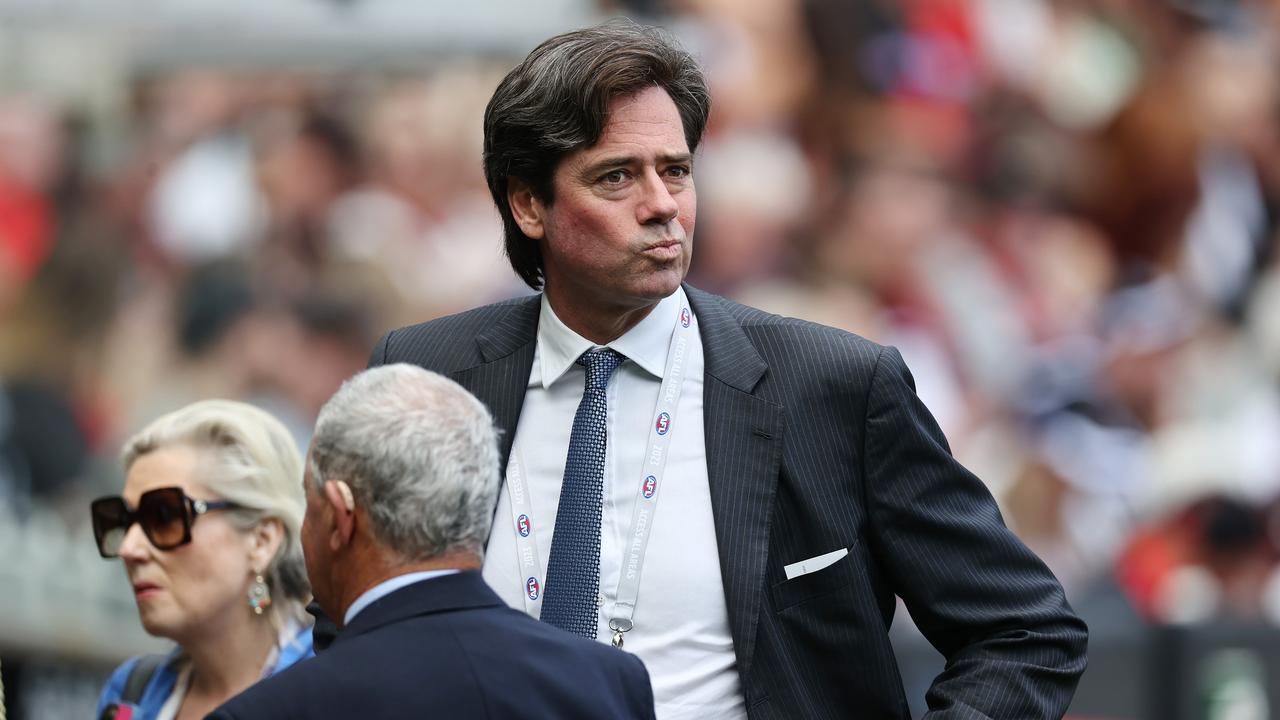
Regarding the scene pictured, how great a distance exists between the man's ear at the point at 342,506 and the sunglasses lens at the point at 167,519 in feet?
5.29

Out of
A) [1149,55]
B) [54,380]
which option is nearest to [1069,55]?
[1149,55]

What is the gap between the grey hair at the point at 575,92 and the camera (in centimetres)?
299

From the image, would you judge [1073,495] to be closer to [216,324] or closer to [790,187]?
[790,187]

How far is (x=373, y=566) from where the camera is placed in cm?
242

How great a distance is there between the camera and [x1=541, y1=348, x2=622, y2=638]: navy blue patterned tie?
2.87m

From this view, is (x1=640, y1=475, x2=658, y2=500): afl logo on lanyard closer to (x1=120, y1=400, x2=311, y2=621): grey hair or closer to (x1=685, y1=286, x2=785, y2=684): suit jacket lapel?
(x1=685, y1=286, x2=785, y2=684): suit jacket lapel

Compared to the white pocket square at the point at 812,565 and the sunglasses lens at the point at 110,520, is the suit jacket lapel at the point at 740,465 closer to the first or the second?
the white pocket square at the point at 812,565

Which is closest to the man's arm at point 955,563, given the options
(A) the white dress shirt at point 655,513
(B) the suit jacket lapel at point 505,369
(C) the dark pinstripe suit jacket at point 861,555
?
(C) the dark pinstripe suit jacket at point 861,555

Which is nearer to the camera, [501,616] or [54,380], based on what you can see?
[501,616]

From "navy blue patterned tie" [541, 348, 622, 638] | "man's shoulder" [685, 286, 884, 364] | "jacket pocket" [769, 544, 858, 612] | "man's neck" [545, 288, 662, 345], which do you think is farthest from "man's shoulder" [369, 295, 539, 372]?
"jacket pocket" [769, 544, 858, 612]

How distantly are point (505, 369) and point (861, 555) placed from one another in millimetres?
709

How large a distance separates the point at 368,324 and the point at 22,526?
1.73 m

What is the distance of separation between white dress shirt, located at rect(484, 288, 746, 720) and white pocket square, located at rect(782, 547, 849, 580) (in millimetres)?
118

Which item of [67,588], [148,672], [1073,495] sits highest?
[148,672]
